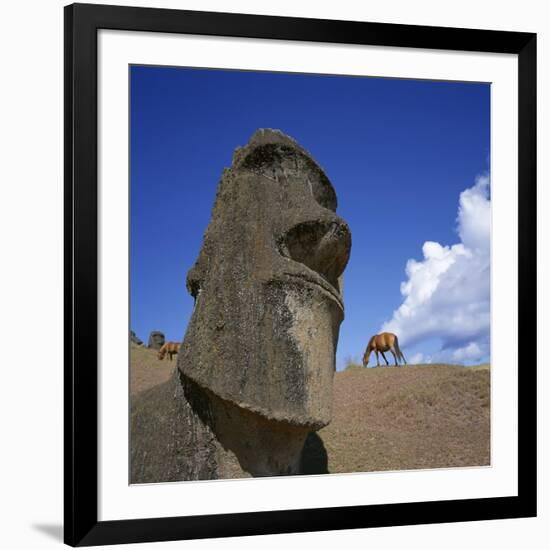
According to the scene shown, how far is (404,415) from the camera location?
9.49m

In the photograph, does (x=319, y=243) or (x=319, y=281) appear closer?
(x=319, y=281)

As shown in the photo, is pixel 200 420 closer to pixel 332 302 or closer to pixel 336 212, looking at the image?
pixel 332 302

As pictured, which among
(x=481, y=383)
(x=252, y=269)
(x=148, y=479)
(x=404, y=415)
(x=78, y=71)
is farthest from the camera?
(x=404, y=415)

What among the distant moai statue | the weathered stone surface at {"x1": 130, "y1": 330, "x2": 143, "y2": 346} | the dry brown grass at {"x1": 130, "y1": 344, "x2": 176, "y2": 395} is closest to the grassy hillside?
the dry brown grass at {"x1": 130, "y1": 344, "x2": 176, "y2": 395}

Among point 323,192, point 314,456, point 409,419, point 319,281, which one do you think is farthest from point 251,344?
point 409,419

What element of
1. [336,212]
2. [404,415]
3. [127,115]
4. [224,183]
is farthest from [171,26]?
[404,415]

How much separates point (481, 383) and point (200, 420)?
8.17ft

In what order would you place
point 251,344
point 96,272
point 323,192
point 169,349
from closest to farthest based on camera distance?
point 96,272 → point 251,344 → point 169,349 → point 323,192

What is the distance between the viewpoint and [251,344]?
7734mm

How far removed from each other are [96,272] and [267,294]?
165 centimetres

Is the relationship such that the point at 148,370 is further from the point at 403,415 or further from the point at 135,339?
the point at 403,415

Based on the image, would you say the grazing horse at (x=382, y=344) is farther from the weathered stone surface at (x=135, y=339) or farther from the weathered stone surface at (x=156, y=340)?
the weathered stone surface at (x=135, y=339)

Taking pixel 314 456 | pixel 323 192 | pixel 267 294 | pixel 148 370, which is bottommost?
pixel 314 456

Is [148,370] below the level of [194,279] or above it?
below
